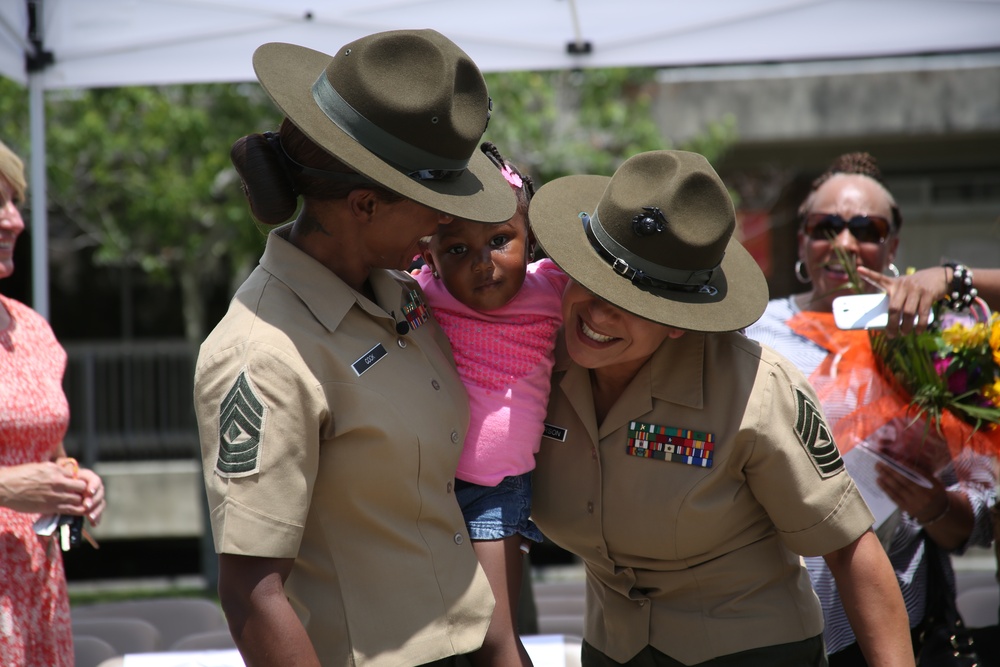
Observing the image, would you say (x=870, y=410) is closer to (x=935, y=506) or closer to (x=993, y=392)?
(x=993, y=392)

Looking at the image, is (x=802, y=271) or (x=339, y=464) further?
(x=802, y=271)

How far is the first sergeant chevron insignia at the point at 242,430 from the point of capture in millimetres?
1629

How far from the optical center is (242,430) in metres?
1.63

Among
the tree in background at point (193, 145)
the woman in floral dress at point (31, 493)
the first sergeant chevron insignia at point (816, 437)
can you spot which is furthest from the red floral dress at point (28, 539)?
the tree in background at point (193, 145)

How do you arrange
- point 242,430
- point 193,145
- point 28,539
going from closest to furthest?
point 242,430 < point 28,539 < point 193,145

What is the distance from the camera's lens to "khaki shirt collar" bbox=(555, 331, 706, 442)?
6.98 feet

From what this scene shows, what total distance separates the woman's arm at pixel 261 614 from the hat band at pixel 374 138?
716 millimetres

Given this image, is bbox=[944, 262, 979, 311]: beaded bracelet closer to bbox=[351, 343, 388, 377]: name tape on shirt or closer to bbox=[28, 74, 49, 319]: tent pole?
bbox=[351, 343, 388, 377]: name tape on shirt

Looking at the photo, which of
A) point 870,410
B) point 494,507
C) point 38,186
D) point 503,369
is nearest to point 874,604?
point 870,410

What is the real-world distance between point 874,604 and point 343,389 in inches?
47.1

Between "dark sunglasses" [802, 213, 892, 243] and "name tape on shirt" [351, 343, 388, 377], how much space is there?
1830mm

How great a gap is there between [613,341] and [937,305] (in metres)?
0.98

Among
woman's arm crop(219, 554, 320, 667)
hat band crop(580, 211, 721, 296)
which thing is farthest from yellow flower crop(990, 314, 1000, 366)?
woman's arm crop(219, 554, 320, 667)

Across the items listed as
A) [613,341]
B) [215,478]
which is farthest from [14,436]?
[613,341]
